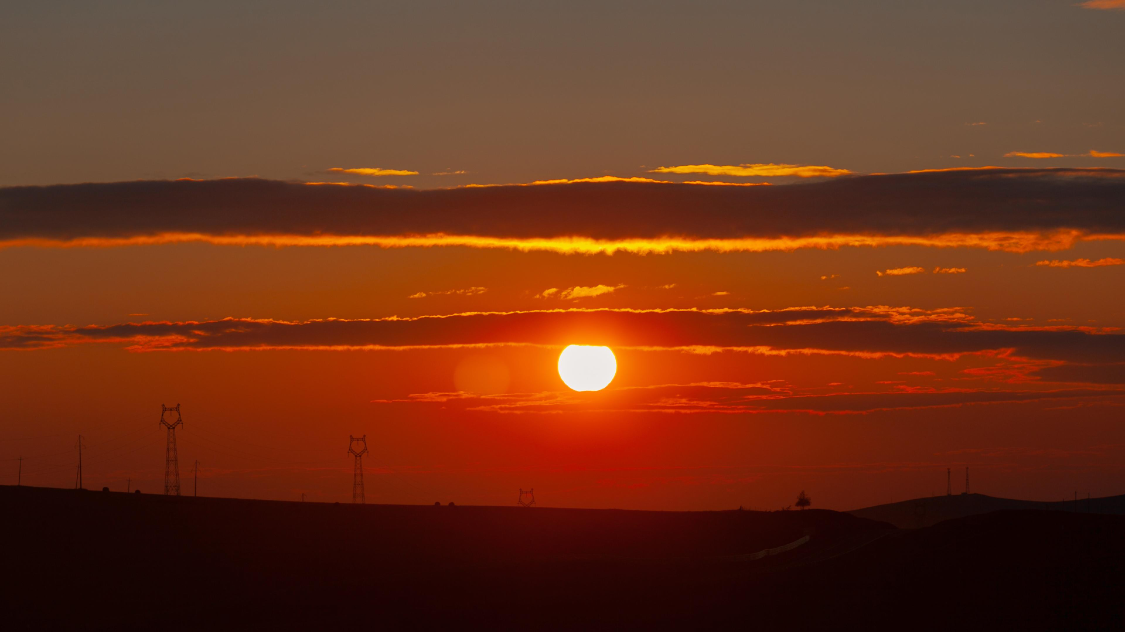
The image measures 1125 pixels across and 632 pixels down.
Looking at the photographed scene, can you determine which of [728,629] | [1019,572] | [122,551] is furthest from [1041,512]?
[122,551]

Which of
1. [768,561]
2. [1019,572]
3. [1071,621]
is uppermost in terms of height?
[768,561]

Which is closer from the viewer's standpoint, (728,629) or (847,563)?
(728,629)

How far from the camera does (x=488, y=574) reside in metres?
72.4

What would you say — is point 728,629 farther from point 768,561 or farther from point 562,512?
point 562,512

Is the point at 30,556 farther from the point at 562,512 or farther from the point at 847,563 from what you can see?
the point at 562,512

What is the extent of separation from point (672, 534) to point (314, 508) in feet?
117

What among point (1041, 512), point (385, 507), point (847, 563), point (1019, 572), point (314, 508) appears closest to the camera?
point (1019, 572)

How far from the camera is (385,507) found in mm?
127312

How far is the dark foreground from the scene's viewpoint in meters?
59.4

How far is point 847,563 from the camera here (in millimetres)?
79688

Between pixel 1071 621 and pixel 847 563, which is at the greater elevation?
pixel 847 563

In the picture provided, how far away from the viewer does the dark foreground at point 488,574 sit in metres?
59.4

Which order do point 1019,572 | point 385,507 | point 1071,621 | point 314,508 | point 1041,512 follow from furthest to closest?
point 385,507 → point 314,508 → point 1041,512 → point 1019,572 → point 1071,621

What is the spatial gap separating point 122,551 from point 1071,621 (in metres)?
61.5
